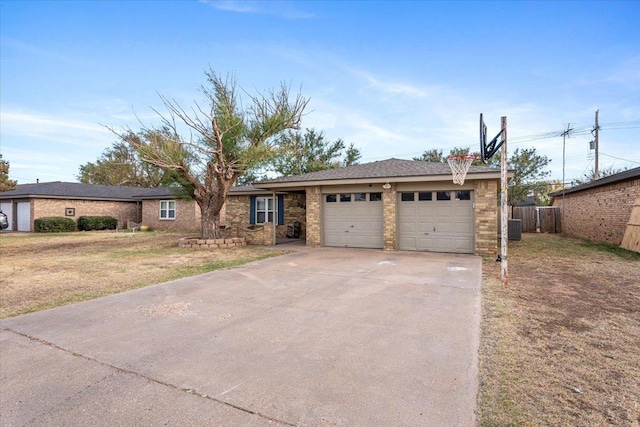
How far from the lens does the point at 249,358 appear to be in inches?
133

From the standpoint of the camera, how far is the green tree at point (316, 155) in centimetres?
2814

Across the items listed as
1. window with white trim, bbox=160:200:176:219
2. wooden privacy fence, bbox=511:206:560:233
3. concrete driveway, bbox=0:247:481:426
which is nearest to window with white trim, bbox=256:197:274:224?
window with white trim, bbox=160:200:176:219

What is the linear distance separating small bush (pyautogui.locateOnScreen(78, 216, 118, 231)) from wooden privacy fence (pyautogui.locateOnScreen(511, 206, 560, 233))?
2774 centimetres

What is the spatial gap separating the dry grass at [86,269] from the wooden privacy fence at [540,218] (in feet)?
56.7

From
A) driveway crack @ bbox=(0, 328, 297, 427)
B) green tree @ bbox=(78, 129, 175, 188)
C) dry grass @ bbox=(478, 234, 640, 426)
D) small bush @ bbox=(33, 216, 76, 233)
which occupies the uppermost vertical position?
green tree @ bbox=(78, 129, 175, 188)

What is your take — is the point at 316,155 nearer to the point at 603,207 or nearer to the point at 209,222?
the point at 209,222

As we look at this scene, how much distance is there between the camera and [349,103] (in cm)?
1914

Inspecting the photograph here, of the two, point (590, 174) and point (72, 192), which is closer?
point (72, 192)

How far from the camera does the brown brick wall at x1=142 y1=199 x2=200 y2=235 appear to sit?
22.0 m

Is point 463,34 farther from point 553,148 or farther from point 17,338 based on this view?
point 553,148

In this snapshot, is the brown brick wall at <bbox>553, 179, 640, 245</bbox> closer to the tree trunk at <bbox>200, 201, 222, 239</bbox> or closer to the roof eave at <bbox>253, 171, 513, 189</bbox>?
the roof eave at <bbox>253, 171, 513, 189</bbox>

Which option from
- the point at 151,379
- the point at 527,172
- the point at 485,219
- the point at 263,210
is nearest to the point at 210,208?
the point at 263,210

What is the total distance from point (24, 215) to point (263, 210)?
18.3m

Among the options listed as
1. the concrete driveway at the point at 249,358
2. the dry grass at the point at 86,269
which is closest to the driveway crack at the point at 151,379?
the concrete driveway at the point at 249,358
